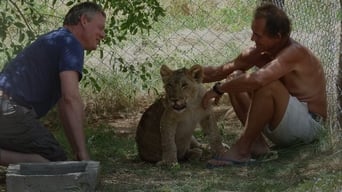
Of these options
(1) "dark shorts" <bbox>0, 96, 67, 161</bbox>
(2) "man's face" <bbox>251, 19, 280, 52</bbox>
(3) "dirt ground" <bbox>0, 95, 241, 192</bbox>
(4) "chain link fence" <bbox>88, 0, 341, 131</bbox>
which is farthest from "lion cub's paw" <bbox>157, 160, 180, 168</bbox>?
(3) "dirt ground" <bbox>0, 95, 241, 192</bbox>

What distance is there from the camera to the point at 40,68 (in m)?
6.06

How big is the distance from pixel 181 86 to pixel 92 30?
1069mm

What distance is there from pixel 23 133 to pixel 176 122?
4.90ft

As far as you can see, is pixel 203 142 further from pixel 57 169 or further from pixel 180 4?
pixel 180 4

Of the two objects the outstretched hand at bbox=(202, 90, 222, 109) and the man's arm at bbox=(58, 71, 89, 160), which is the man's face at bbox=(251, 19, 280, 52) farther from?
the man's arm at bbox=(58, 71, 89, 160)

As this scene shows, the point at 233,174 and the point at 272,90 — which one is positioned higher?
the point at 272,90

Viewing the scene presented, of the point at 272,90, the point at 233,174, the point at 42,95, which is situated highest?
the point at 42,95

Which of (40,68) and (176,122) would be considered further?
(176,122)

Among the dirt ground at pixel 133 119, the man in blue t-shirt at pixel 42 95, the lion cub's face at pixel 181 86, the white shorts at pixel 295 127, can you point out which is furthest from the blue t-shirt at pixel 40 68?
the dirt ground at pixel 133 119

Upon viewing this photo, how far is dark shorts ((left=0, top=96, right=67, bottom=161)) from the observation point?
596 centimetres

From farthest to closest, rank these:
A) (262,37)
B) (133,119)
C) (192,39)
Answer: (192,39), (133,119), (262,37)

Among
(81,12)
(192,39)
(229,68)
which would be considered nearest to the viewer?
(81,12)

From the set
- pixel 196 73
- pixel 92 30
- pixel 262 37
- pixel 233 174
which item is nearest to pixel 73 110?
pixel 92 30

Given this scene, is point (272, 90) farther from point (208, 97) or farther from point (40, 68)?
point (40, 68)
